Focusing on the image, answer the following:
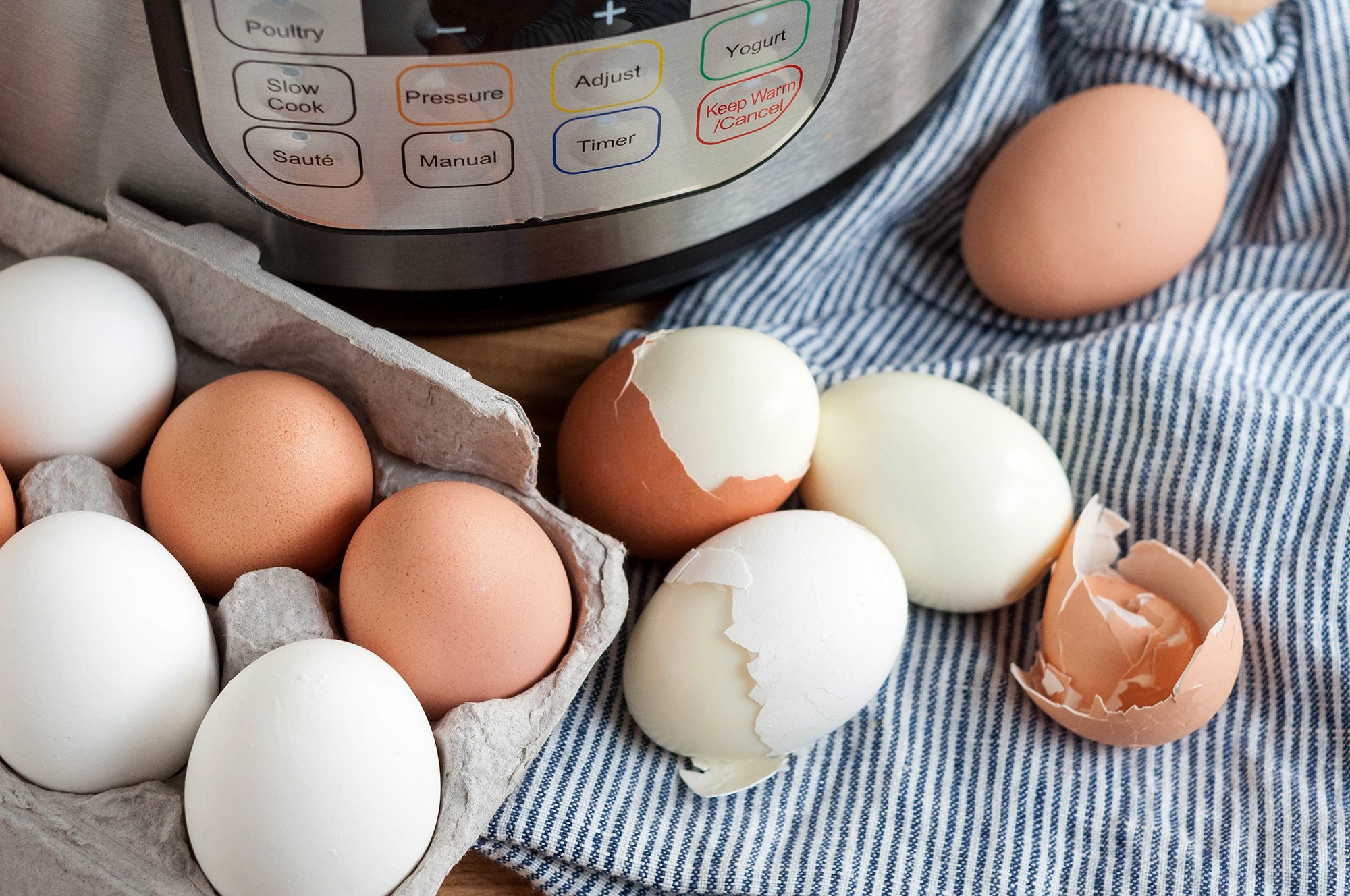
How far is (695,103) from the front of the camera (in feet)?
1.45

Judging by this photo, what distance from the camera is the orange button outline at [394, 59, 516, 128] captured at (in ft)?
1.29

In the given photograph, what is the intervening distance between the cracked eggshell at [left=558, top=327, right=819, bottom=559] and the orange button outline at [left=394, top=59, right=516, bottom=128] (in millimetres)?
133

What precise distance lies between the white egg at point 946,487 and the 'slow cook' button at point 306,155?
24 cm

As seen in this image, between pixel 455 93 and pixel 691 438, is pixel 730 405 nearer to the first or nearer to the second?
pixel 691 438

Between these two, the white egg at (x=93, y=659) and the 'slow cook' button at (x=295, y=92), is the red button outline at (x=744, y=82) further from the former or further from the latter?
the white egg at (x=93, y=659)

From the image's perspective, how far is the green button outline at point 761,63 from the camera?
0.42m

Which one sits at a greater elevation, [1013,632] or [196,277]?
[196,277]

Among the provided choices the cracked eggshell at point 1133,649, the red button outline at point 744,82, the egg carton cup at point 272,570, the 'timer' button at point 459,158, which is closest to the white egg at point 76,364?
the egg carton cup at point 272,570

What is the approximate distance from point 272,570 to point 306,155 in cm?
15

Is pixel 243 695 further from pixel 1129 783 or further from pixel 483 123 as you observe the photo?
pixel 1129 783

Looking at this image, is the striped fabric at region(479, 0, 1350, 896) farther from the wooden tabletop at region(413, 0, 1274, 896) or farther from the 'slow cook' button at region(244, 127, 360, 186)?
the 'slow cook' button at region(244, 127, 360, 186)

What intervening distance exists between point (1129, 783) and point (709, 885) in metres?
0.19

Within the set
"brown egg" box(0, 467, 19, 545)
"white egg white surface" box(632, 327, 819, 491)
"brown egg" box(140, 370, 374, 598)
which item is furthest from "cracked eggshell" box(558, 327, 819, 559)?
"brown egg" box(0, 467, 19, 545)

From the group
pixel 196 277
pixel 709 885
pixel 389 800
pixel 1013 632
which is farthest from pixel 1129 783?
pixel 196 277
